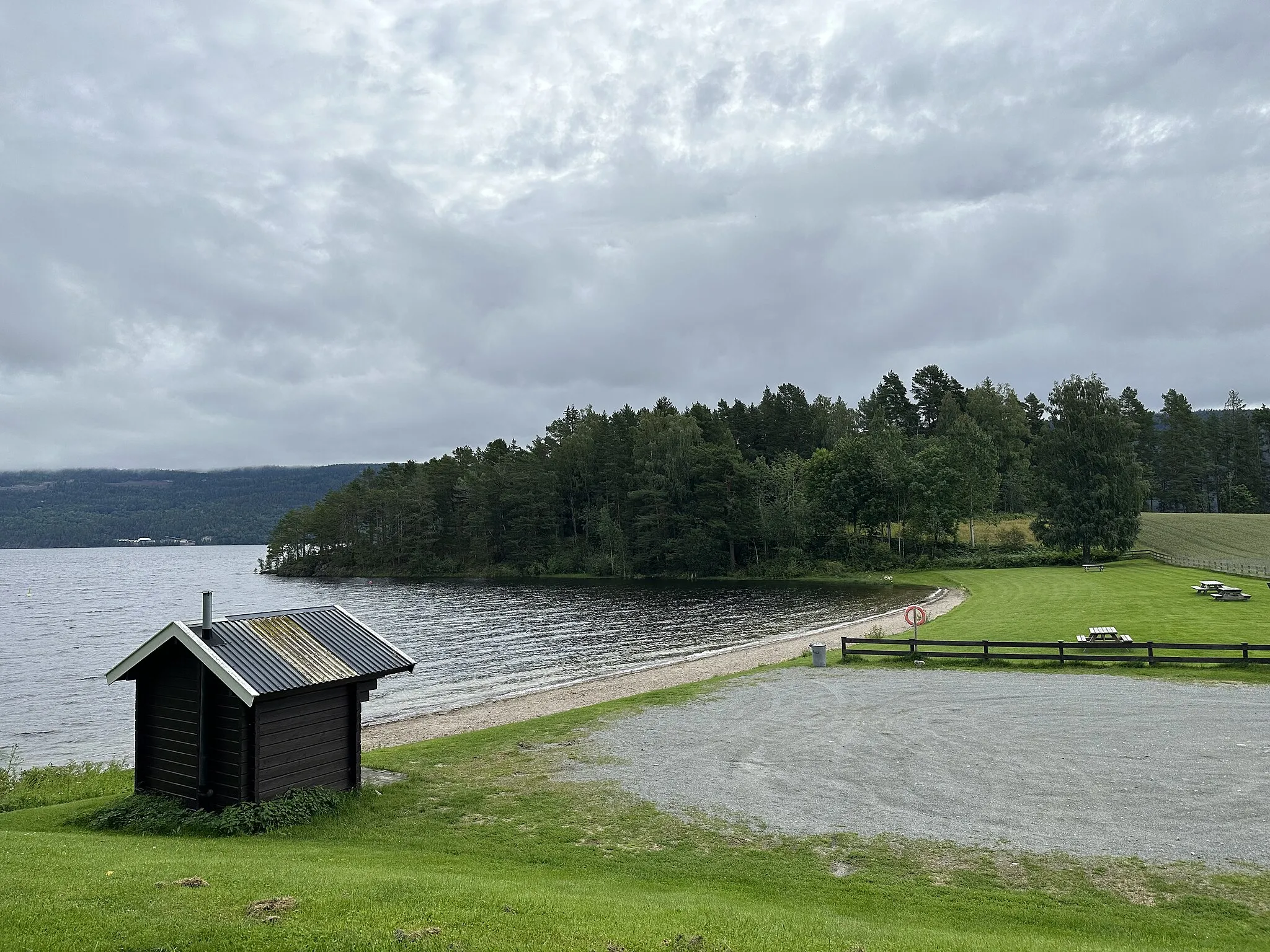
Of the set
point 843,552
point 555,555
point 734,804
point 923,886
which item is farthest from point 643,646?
point 555,555

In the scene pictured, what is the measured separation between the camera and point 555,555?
11025cm

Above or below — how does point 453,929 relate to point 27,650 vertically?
above

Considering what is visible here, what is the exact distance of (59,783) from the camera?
765 inches

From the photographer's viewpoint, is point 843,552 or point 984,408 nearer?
point 843,552

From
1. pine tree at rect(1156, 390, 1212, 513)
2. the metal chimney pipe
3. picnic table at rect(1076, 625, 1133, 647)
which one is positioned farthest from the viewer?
pine tree at rect(1156, 390, 1212, 513)

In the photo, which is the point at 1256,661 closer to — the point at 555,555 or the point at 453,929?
the point at 453,929

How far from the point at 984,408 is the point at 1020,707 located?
3774 inches

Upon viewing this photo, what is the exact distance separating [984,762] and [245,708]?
14491 mm

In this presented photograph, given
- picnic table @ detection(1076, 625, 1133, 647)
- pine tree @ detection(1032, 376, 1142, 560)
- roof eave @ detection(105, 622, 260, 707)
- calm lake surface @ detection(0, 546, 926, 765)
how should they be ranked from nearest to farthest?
roof eave @ detection(105, 622, 260, 707) → picnic table @ detection(1076, 625, 1133, 647) → calm lake surface @ detection(0, 546, 926, 765) → pine tree @ detection(1032, 376, 1142, 560)

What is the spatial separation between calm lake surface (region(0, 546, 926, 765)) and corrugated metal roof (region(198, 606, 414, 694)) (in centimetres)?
1482

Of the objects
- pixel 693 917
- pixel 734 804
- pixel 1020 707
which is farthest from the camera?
pixel 1020 707

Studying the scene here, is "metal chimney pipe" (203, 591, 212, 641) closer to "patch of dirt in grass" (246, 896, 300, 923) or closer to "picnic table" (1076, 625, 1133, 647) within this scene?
"patch of dirt in grass" (246, 896, 300, 923)

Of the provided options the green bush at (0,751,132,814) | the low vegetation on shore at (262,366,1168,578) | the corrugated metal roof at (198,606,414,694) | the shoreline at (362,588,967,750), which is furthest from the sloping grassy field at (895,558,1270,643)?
the green bush at (0,751,132,814)

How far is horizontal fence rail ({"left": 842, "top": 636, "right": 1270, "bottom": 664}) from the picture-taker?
25516 mm
